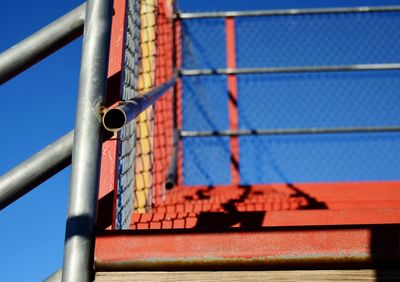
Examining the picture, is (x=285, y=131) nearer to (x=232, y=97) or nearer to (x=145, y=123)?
(x=232, y=97)

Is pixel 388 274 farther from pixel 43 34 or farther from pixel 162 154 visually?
pixel 162 154

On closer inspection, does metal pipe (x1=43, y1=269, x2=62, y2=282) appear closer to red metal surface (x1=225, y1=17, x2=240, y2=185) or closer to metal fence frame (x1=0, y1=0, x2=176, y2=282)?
metal fence frame (x1=0, y1=0, x2=176, y2=282)

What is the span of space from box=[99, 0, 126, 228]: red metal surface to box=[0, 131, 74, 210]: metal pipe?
11cm

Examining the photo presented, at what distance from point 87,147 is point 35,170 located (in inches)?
3.6

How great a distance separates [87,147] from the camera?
0.92 m

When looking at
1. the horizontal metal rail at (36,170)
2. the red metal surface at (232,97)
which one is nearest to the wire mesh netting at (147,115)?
the red metal surface at (232,97)

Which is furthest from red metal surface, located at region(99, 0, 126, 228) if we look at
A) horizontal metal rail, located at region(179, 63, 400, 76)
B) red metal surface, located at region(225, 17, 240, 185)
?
horizontal metal rail, located at region(179, 63, 400, 76)

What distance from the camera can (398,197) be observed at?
2.84 meters

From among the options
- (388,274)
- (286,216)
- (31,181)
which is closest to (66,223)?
(31,181)

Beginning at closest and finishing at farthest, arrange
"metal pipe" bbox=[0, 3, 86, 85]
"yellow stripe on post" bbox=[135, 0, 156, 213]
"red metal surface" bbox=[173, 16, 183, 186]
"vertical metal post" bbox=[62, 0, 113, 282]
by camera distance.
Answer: "vertical metal post" bbox=[62, 0, 113, 282]
"metal pipe" bbox=[0, 3, 86, 85]
"yellow stripe on post" bbox=[135, 0, 156, 213]
"red metal surface" bbox=[173, 16, 183, 186]

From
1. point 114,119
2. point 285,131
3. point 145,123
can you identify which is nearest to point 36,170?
point 114,119

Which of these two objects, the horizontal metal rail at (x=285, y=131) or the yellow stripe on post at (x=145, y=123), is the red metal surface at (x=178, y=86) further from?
the yellow stripe on post at (x=145, y=123)

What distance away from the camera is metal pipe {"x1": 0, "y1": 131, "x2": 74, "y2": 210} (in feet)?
2.97

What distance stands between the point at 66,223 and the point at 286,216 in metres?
1.08
